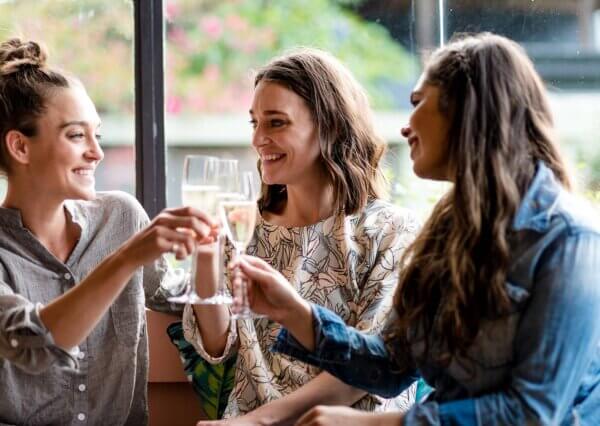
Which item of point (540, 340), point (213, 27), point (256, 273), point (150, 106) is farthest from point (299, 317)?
point (213, 27)

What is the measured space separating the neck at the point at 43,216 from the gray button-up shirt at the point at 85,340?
0.03 m

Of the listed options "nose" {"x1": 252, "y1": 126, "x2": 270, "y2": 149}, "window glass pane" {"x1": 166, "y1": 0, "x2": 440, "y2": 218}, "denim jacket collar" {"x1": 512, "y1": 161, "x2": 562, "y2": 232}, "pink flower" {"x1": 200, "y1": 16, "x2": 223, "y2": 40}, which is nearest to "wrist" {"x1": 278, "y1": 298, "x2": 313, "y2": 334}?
"denim jacket collar" {"x1": 512, "y1": 161, "x2": 562, "y2": 232}

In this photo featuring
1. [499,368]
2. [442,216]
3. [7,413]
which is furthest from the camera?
[7,413]

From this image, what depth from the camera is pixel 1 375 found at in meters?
1.91

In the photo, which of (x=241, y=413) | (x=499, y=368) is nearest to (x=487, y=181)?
(x=499, y=368)

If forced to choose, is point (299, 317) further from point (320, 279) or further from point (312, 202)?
point (312, 202)

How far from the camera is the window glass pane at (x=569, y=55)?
242 centimetres

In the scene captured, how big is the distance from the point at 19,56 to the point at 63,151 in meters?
0.24

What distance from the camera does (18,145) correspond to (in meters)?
1.96

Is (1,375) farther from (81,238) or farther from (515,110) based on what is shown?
(515,110)

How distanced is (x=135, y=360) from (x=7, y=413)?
0.95 feet

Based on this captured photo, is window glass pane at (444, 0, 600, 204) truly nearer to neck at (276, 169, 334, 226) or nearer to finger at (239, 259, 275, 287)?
neck at (276, 169, 334, 226)

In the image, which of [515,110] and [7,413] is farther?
[7,413]

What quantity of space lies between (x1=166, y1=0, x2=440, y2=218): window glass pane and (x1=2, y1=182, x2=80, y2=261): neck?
0.60m
